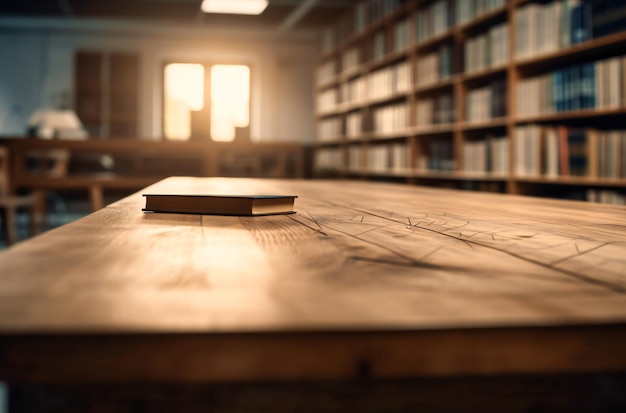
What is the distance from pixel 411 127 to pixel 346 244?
5029 mm

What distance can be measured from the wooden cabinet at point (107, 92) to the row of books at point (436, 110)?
5.58m

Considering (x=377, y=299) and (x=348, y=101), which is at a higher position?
(x=348, y=101)

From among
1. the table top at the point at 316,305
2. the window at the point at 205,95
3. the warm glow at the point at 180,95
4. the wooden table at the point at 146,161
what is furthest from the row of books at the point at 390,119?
the table top at the point at 316,305

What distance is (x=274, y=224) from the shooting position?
826mm

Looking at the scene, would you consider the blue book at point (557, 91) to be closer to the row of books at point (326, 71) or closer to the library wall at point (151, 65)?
the row of books at point (326, 71)

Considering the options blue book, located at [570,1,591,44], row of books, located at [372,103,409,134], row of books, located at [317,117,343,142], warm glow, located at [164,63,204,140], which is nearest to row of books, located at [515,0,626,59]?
blue book, located at [570,1,591,44]

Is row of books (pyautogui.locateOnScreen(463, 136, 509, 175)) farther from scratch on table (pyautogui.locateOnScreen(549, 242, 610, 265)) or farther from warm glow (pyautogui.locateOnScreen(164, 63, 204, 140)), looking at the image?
warm glow (pyautogui.locateOnScreen(164, 63, 204, 140))

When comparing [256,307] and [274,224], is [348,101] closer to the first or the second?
[274,224]

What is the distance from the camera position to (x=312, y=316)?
33cm

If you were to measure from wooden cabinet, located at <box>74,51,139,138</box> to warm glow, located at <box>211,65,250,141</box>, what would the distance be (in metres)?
1.17

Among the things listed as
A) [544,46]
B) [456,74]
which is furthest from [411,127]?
[544,46]

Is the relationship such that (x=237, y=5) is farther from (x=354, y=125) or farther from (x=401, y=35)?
(x=401, y=35)

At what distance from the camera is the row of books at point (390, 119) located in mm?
5729

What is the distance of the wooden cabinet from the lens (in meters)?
9.57
